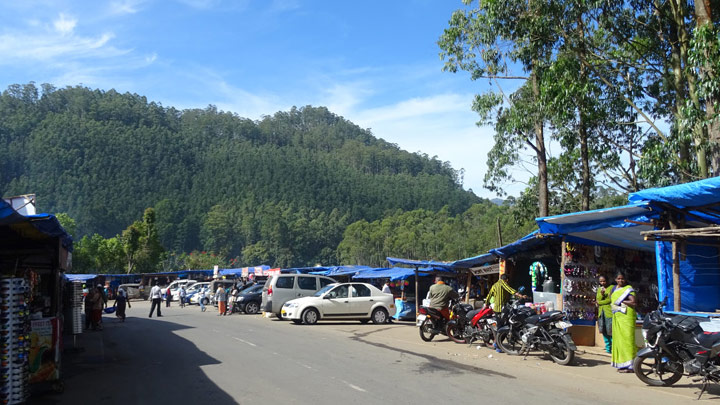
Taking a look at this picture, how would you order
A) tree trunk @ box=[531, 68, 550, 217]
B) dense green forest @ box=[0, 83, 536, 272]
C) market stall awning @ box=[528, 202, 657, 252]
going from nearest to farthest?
market stall awning @ box=[528, 202, 657, 252]
tree trunk @ box=[531, 68, 550, 217]
dense green forest @ box=[0, 83, 536, 272]

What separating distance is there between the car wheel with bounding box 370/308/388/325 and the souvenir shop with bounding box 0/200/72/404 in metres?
12.5

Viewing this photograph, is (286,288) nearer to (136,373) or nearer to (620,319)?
(136,373)

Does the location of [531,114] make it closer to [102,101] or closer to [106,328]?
[106,328]

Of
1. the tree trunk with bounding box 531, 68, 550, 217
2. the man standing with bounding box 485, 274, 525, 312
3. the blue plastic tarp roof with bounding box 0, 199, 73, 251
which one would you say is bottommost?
the man standing with bounding box 485, 274, 525, 312

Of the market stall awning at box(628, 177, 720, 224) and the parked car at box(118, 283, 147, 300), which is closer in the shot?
the market stall awning at box(628, 177, 720, 224)

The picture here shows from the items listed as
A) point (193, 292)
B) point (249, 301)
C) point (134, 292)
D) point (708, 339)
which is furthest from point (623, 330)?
point (134, 292)

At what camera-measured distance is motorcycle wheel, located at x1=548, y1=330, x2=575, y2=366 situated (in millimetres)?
11273

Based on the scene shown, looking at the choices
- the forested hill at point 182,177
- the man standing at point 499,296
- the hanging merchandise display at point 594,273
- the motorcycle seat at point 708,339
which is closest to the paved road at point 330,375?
the motorcycle seat at point 708,339

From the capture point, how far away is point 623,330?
34.2 feet

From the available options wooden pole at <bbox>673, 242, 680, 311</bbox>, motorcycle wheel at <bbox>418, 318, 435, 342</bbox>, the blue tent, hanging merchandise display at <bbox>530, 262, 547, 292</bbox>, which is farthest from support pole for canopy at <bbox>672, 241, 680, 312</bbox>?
motorcycle wheel at <bbox>418, 318, 435, 342</bbox>

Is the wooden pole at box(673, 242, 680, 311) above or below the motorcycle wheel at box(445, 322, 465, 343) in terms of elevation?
above

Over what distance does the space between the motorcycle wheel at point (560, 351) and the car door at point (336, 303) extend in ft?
35.0

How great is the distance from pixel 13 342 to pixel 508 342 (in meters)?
9.67

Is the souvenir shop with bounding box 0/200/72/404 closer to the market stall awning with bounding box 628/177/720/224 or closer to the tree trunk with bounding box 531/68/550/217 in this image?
the market stall awning with bounding box 628/177/720/224
